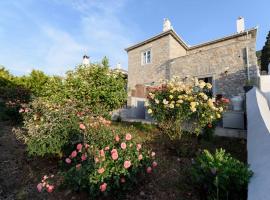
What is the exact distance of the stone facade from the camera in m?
9.99

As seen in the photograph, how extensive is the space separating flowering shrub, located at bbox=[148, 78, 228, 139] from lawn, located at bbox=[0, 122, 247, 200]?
0.39 meters

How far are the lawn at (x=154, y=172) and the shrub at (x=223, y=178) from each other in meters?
0.37

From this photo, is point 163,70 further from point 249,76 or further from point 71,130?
point 71,130

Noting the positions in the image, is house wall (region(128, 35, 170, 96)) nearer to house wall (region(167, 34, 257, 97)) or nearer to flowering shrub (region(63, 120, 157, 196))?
house wall (region(167, 34, 257, 97))

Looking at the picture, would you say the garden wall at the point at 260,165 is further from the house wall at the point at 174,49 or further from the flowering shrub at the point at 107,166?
the house wall at the point at 174,49

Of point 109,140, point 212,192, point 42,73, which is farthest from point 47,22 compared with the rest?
point 42,73

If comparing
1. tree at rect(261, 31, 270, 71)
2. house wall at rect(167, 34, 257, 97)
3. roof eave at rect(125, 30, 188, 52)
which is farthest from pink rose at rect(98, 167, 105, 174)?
tree at rect(261, 31, 270, 71)

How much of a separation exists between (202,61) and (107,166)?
34.0 feet

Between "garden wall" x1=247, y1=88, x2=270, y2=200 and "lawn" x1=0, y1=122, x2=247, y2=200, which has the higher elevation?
"garden wall" x1=247, y1=88, x2=270, y2=200

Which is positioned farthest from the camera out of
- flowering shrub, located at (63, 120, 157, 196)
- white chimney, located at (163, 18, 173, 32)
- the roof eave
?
white chimney, located at (163, 18, 173, 32)

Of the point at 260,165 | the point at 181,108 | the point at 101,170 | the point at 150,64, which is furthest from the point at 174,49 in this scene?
the point at 101,170

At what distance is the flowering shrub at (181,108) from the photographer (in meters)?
4.79

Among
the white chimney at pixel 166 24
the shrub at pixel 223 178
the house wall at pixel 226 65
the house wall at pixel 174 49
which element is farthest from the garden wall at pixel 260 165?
the white chimney at pixel 166 24

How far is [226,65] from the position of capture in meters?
10.5
